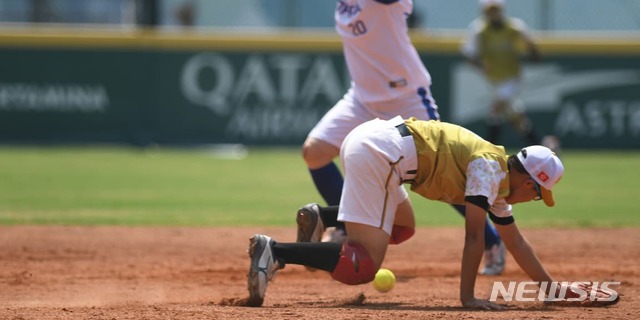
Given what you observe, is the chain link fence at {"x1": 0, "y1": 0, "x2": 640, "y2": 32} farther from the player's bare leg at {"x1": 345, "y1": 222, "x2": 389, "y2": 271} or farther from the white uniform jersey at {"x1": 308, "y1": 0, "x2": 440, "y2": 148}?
the player's bare leg at {"x1": 345, "y1": 222, "x2": 389, "y2": 271}

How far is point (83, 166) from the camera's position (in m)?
16.3

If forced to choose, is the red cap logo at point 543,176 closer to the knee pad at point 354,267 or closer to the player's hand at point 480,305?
the player's hand at point 480,305

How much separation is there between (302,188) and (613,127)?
26.7 feet

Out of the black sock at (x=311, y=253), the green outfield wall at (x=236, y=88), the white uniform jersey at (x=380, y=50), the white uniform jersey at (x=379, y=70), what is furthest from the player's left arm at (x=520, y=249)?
the green outfield wall at (x=236, y=88)

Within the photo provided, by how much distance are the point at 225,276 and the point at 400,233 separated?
57.8 inches

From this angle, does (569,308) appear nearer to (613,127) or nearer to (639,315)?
(639,315)

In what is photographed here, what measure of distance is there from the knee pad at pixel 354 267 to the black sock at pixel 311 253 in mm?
36

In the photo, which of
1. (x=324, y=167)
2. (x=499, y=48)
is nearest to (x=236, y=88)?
(x=499, y=48)

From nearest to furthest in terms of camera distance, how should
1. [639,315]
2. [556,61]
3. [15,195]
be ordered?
[639,315]
[15,195]
[556,61]

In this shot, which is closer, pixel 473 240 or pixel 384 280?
pixel 473 240

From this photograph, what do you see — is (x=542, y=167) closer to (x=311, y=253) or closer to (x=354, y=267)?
(x=354, y=267)

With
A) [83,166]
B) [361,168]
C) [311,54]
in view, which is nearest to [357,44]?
[361,168]

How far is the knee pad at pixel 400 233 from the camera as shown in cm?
A: 695

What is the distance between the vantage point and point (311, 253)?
6.09 meters
